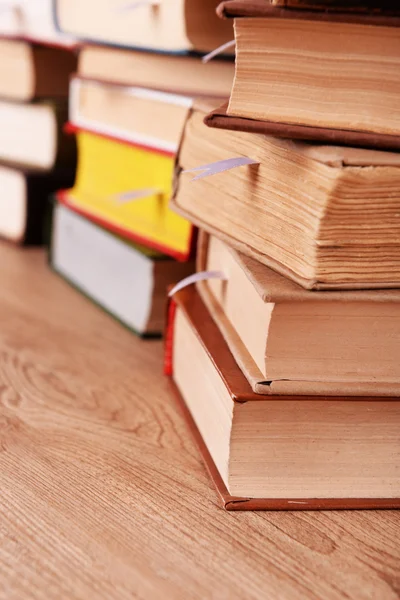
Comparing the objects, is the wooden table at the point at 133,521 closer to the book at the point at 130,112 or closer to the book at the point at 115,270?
the book at the point at 115,270

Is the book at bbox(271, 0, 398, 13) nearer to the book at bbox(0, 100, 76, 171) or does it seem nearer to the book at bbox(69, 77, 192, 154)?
the book at bbox(69, 77, 192, 154)

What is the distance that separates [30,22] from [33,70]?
72 millimetres

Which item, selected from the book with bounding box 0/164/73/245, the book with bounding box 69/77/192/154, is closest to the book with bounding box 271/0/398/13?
the book with bounding box 69/77/192/154

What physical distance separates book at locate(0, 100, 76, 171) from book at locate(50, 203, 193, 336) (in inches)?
4.5

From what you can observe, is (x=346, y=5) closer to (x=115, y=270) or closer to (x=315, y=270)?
(x=315, y=270)

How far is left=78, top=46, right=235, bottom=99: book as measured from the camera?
89 cm


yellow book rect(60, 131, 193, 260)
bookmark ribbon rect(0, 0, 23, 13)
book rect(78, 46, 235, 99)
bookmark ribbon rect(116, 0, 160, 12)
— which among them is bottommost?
yellow book rect(60, 131, 193, 260)

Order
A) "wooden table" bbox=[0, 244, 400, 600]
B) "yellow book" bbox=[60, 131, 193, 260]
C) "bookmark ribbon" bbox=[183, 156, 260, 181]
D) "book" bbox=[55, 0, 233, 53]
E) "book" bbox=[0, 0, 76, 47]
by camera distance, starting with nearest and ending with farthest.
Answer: "wooden table" bbox=[0, 244, 400, 600]
"bookmark ribbon" bbox=[183, 156, 260, 181]
"book" bbox=[55, 0, 233, 53]
"yellow book" bbox=[60, 131, 193, 260]
"book" bbox=[0, 0, 76, 47]

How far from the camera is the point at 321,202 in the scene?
1.91 feet

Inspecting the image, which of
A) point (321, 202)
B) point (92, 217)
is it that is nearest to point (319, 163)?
point (321, 202)

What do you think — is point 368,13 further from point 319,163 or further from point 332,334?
point 332,334

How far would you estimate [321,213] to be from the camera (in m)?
0.58

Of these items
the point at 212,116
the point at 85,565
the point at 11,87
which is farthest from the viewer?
the point at 11,87

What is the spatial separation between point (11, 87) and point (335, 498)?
874 mm
